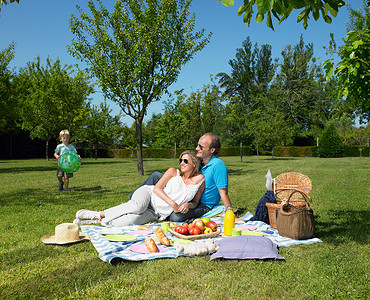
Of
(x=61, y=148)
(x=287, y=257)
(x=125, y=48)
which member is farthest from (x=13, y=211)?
(x=125, y=48)

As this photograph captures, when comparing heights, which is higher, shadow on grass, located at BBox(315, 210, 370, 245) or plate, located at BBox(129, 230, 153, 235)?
plate, located at BBox(129, 230, 153, 235)

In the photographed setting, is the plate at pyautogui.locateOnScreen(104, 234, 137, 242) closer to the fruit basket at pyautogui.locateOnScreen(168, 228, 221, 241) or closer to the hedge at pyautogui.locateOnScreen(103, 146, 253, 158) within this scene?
the fruit basket at pyautogui.locateOnScreen(168, 228, 221, 241)

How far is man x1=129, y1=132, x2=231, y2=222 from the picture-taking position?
5.42 m

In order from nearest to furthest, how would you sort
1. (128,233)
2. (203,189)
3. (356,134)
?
(128,233)
(203,189)
(356,134)

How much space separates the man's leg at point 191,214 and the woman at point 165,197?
0.42 feet

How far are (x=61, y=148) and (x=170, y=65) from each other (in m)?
7.53

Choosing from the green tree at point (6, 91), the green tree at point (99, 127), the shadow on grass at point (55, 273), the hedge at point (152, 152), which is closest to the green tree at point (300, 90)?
the hedge at point (152, 152)

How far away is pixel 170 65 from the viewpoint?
15.2 meters

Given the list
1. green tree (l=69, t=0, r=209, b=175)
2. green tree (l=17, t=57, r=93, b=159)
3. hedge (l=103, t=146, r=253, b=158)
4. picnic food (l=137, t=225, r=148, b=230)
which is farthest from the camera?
hedge (l=103, t=146, r=253, b=158)

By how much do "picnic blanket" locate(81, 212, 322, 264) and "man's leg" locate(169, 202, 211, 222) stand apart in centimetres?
28

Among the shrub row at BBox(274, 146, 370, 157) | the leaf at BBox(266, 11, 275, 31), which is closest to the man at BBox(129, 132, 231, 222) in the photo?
the leaf at BBox(266, 11, 275, 31)

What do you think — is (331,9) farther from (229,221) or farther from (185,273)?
(229,221)

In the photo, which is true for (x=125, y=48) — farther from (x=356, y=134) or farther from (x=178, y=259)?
(x=356, y=134)

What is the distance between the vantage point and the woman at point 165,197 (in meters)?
5.36
